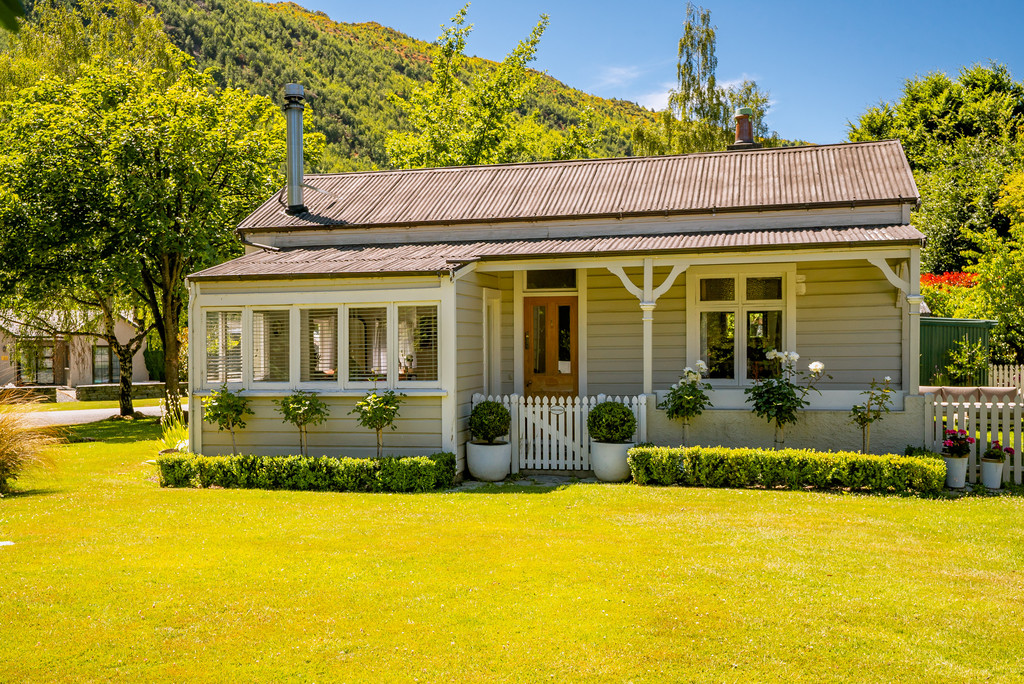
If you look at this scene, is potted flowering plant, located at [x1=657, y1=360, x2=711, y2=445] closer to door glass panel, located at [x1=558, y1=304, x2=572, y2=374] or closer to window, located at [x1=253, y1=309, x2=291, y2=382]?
door glass panel, located at [x1=558, y1=304, x2=572, y2=374]

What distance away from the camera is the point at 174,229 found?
20.2m

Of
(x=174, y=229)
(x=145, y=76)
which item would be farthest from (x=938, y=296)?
(x=145, y=76)

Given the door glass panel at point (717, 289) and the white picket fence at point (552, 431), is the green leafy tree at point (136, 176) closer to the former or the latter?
the white picket fence at point (552, 431)

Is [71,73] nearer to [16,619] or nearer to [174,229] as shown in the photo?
[174,229]

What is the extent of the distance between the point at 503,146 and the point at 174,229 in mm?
12442

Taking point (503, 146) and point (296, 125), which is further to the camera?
point (503, 146)

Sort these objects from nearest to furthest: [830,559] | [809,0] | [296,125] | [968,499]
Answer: [830,559] < [968,499] < [296,125] < [809,0]

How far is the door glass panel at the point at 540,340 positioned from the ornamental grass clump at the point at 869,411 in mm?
4989

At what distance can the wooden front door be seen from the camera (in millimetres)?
13750

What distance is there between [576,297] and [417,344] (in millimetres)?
3412

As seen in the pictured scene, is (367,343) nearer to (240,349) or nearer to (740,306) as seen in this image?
(240,349)

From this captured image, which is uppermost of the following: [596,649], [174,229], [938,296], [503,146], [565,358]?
[503,146]

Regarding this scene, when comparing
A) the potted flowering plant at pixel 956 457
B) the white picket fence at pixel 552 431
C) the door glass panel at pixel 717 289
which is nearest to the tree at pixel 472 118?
the door glass panel at pixel 717 289

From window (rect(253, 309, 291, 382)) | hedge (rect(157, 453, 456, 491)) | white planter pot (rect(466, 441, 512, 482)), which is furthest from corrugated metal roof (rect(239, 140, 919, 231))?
hedge (rect(157, 453, 456, 491))
